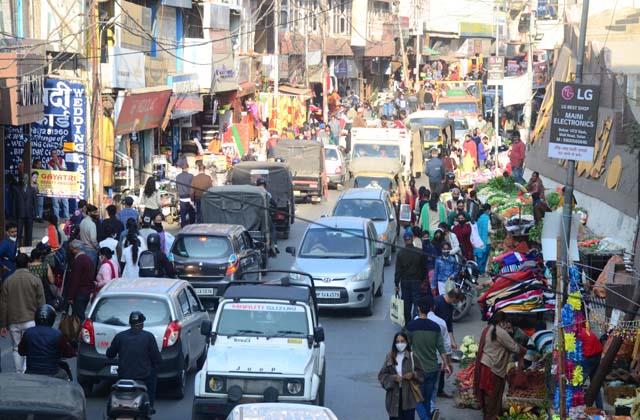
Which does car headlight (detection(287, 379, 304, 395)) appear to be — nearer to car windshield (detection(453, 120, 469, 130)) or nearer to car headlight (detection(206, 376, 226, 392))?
car headlight (detection(206, 376, 226, 392))

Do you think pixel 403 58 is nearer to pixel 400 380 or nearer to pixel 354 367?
pixel 354 367

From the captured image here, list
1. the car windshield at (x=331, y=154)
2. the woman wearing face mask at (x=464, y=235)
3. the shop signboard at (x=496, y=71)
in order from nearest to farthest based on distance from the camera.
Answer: the woman wearing face mask at (x=464, y=235)
the car windshield at (x=331, y=154)
the shop signboard at (x=496, y=71)

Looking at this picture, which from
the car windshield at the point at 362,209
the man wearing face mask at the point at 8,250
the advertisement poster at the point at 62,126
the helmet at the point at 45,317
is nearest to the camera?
the helmet at the point at 45,317

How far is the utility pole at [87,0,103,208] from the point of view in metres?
28.4

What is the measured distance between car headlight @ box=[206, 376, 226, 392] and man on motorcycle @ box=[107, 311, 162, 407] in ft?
2.08

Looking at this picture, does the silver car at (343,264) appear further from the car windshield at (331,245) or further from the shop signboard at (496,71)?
the shop signboard at (496,71)

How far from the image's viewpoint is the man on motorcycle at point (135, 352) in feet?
42.3

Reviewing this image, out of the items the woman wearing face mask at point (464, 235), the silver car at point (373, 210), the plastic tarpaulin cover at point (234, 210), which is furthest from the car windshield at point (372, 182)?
the woman wearing face mask at point (464, 235)

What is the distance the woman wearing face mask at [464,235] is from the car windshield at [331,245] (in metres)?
2.00

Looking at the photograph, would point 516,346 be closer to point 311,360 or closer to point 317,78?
point 311,360

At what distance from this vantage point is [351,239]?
2241 centimetres

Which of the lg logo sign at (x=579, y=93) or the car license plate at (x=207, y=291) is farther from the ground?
the lg logo sign at (x=579, y=93)

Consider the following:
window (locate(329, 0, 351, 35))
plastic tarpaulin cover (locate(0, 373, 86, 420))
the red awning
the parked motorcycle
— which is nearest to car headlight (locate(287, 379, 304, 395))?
plastic tarpaulin cover (locate(0, 373, 86, 420))

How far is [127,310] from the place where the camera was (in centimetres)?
1483
